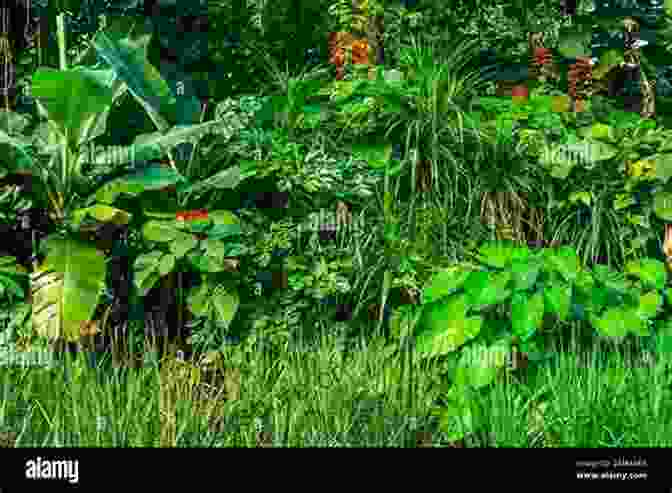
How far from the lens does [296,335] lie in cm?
561

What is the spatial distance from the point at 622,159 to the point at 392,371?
7.58ft

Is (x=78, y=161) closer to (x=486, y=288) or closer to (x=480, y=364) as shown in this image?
(x=486, y=288)

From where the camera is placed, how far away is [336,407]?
4355mm

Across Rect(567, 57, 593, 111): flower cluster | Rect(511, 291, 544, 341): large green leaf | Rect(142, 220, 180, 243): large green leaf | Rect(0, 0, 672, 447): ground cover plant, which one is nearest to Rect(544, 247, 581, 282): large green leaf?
Rect(0, 0, 672, 447): ground cover plant

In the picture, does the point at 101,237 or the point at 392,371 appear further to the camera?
the point at 101,237

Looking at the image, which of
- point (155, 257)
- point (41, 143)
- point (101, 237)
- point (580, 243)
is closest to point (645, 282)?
point (580, 243)

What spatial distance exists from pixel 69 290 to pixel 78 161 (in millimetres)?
899

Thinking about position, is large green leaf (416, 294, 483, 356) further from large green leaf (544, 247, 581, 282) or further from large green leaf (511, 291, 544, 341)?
large green leaf (544, 247, 581, 282)

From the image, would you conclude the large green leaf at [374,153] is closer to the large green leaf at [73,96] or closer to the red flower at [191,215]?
the red flower at [191,215]

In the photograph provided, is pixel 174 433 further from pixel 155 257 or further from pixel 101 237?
pixel 101 237

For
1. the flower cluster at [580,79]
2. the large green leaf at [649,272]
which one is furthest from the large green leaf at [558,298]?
the flower cluster at [580,79]

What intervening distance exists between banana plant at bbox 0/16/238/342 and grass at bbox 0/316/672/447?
1.93ft

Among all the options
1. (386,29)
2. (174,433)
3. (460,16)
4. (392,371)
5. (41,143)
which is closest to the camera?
(174,433)
